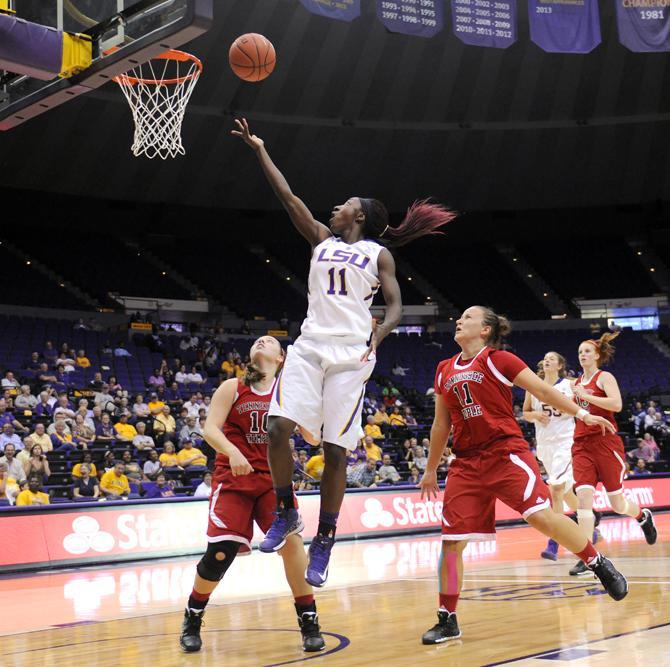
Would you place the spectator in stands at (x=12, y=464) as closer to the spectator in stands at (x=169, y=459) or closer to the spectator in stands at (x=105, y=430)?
the spectator in stands at (x=169, y=459)

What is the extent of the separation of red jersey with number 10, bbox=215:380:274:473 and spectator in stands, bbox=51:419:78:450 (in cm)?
935

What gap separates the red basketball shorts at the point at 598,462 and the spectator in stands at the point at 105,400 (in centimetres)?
985

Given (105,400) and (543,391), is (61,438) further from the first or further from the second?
(543,391)

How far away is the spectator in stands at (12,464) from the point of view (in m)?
12.2

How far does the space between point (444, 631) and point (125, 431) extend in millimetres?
11255

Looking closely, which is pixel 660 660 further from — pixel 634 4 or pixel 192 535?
pixel 634 4

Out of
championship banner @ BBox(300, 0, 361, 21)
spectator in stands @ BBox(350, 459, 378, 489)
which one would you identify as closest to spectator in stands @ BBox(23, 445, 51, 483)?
spectator in stands @ BBox(350, 459, 378, 489)

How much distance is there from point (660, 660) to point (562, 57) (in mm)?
23349

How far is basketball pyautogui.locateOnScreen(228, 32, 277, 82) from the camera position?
20.0 feet

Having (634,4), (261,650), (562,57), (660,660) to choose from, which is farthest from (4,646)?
(562,57)

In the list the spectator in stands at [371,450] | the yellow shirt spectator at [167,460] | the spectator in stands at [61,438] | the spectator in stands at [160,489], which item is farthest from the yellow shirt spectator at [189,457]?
the spectator in stands at [371,450]

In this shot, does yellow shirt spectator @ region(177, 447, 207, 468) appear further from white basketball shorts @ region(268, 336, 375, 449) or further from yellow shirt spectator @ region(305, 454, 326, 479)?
white basketball shorts @ region(268, 336, 375, 449)

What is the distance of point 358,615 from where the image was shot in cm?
639

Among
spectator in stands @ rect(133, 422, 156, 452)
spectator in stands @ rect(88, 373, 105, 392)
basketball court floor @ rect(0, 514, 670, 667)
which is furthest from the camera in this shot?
spectator in stands @ rect(88, 373, 105, 392)
